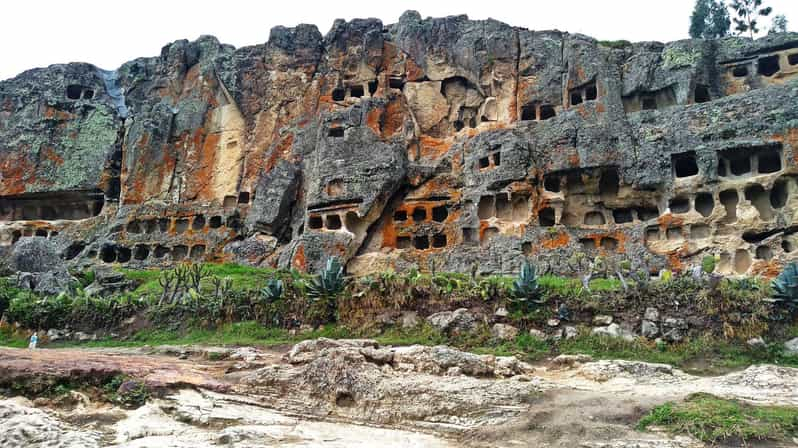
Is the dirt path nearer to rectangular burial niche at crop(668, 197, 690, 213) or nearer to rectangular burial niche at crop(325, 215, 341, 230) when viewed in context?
rectangular burial niche at crop(668, 197, 690, 213)

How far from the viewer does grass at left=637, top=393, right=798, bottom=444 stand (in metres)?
8.19

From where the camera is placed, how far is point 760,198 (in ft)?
88.5

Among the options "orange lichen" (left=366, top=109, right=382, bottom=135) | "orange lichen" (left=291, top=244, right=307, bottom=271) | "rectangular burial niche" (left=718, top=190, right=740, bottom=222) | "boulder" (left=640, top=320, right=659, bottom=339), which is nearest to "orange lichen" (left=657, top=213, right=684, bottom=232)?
"rectangular burial niche" (left=718, top=190, right=740, bottom=222)

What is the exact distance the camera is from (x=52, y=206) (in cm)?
4053

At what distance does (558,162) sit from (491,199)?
12.1ft

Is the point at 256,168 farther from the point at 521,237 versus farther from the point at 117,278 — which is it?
the point at 521,237

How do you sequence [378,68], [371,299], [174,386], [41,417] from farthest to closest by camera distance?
[378,68] → [371,299] → [174,386] → [41,417]

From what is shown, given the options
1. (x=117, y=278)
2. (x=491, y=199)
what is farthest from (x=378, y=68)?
(x=117, y=278)

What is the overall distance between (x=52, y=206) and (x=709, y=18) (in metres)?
47.5

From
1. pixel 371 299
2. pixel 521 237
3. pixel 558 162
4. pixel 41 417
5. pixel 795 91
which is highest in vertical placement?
pixel 795 91

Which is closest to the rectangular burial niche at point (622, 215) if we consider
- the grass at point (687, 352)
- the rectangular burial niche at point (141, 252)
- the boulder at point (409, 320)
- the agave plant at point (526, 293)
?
the agave plant at point (526, 293)

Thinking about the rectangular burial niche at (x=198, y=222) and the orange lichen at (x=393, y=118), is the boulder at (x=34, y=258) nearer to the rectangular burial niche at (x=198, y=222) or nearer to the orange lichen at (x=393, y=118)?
the rectangular burial niche at (x=198, y=222)

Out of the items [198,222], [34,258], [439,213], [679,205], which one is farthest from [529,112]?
[34,258]

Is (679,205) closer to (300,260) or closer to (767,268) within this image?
(767,268)
